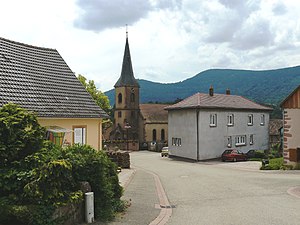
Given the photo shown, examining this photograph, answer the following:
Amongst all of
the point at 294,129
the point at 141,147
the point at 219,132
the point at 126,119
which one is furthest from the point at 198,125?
the point at 126,119

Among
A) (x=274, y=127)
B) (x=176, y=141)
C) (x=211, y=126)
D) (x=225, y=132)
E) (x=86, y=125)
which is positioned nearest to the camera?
(x=86, y=125)

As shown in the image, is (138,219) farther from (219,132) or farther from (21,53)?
(219,132)

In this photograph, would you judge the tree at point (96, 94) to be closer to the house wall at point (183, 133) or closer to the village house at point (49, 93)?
the house wall at point (183, 133)

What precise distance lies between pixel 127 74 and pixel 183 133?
128 feet

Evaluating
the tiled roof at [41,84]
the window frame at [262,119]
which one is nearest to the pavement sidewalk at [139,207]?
the tiled roof at [41,84]

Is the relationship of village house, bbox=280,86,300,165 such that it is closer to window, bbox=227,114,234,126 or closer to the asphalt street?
the asphalt street

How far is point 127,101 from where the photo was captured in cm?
7756

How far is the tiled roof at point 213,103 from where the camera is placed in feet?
137

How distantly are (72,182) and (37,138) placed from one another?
1482mm

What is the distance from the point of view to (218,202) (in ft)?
43.4

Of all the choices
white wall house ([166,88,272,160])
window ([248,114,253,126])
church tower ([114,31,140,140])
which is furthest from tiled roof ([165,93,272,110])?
church tower ([114,31,140,140])

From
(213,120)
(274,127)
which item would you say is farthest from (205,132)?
(274,127)

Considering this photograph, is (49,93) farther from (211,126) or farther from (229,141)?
(229,141)

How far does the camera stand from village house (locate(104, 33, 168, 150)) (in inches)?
2896
